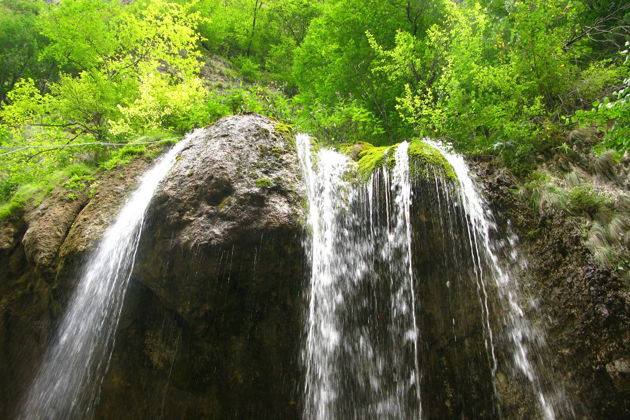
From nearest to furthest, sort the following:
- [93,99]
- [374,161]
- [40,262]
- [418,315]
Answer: [418,315] → [40,262] → [374,161] → [93,99]

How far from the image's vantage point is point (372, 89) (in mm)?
9258

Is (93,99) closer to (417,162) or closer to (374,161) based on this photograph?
(374,161)

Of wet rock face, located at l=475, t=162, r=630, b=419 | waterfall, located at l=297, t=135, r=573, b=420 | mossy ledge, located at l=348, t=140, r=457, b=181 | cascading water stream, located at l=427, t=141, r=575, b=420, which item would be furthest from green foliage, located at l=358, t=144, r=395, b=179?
wet rock face, located at l=475, t=162, r=630, b=419

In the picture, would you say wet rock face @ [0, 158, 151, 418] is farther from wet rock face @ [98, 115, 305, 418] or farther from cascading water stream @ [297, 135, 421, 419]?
cascading water stream @ [297, 135, 421, 419]

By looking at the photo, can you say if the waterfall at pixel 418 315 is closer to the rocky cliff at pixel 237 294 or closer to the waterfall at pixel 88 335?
the rocky cliff at pixel 237 294

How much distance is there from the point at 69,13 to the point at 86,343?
10067 mm

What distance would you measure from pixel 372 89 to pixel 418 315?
727 centimetres

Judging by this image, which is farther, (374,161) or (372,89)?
(372,89)

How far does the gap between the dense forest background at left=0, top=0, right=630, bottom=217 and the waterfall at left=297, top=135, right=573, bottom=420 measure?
1.90 m

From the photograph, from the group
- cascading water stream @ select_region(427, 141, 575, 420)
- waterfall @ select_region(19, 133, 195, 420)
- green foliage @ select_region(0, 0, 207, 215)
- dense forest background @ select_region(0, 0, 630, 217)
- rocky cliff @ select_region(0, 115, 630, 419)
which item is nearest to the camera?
cascading water stream @ select_region(427, 141, 575, 420)

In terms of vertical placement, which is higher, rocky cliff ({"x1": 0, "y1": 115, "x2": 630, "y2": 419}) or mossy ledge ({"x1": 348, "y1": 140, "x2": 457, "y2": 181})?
mossy ledge ({"x1": 348, "y1": 140, "x2": 457, "y2": 181})

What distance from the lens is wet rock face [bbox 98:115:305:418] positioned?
400cm

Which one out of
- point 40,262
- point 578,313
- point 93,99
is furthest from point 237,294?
point 93,99

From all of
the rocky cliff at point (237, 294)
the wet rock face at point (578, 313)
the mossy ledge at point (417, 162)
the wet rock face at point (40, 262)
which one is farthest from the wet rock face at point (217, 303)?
the wet rock face at point (578, 313)
